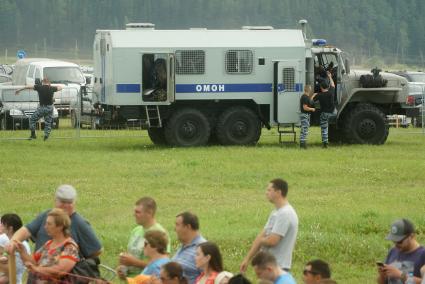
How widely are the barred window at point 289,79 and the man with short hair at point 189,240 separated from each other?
1828 centimetres

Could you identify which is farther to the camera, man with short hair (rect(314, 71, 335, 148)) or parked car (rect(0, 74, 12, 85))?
parked car (rect(0, 74, 12, 85))

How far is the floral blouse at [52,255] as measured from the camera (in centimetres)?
1168

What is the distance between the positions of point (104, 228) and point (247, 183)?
208 inches

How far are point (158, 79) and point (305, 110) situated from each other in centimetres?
340

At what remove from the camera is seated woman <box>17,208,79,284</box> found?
456 inches

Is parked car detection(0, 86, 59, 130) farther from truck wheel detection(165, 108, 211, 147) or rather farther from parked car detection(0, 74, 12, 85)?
parked car detection(0, 74, 12, 85)

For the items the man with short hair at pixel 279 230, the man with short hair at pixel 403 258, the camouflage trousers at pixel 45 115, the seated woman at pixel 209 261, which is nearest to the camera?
the seated woman at pixel 209 261

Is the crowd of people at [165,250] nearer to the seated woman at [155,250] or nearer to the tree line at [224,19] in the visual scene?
the seated woman at [155,250]

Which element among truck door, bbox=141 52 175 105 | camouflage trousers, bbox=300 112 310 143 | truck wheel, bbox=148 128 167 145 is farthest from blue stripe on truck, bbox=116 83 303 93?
truck wheel, bbox=148 128 167 145

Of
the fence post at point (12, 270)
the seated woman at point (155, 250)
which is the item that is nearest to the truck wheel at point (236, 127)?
the fence post at point (12, 270)

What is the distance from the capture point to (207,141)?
29891 millimetres

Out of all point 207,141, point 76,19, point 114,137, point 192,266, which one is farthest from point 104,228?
point 76,19

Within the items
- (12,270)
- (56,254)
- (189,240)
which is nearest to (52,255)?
(56,254)

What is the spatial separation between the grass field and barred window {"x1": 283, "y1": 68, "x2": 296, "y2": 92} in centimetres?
136
